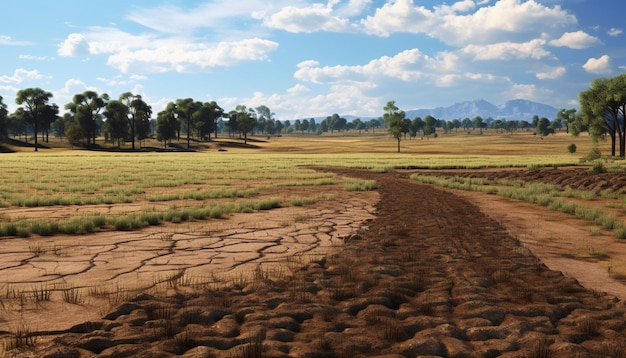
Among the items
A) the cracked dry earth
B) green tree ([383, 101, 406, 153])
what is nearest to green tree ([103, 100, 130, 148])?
green tree ([383, 101, 406, 153])

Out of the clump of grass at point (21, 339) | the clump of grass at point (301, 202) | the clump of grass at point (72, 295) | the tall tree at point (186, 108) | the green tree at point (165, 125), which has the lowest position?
the clump of grass at point (301, 202)

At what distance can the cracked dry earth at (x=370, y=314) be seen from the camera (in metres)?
4.35

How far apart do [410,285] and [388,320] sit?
1.45m

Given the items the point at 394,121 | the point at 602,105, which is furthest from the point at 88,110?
the point at 602,105

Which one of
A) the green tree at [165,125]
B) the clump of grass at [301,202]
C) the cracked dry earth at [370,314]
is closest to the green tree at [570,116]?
the clump of grass at [301,202]

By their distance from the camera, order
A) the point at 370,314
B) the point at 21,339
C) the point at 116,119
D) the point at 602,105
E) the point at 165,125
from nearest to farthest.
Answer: the point at 21,339
the point at 370,314
the point at 602,105
the point at 116,119
the point at 165,125

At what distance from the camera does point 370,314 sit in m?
5.26

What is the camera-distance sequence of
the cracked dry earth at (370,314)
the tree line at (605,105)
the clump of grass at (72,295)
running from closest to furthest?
the cracked dry earth at (370,314) → the clump of grass at (72,295) → the tree line at (605,105)

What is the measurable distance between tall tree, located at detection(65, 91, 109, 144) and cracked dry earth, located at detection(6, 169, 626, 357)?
330ft

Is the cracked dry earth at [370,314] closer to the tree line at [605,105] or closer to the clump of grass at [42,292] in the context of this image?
the clump of grass at [42,292]

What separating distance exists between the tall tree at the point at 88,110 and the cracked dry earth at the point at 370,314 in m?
101

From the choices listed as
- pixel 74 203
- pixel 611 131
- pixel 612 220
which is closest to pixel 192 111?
pixel 611 131

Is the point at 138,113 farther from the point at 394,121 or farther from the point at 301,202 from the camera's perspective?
the point at 301,202

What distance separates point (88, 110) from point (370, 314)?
4141 inches
